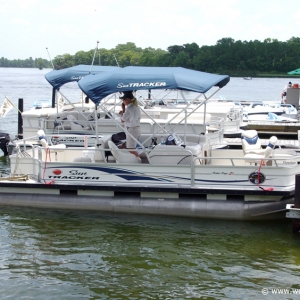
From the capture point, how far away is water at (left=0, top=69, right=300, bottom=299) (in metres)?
8.40

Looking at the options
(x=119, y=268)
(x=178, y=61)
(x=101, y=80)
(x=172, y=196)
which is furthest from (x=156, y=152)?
(x=178, y=61)

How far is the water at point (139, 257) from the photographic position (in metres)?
8.40

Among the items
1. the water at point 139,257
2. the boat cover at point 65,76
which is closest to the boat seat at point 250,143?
the water at point 139,257

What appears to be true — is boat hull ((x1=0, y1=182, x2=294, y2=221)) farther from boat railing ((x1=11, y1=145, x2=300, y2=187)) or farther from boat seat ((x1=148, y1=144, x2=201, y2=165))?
boat seat ((x1=148, y1=144, x2=201, y2=165))

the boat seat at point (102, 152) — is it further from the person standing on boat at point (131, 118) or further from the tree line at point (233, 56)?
the tree line at point (233, 56)

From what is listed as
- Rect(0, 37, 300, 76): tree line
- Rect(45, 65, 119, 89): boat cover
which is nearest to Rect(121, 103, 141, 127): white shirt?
Rect(45, 65, 119, 89): boat cover

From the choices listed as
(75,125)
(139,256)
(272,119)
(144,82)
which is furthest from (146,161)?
(272,119)

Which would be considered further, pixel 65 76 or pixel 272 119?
pixel 272 119

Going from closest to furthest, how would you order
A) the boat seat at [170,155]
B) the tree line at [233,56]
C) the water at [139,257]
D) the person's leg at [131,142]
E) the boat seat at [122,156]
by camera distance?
the water at [139,257], the boat seat at [170,155], the boat seat at [122,156], the person's leg at [131,142], the tree line at [233,56]

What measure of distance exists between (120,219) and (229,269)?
3013mm

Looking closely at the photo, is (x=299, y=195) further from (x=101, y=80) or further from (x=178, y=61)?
(x=178, y=61)

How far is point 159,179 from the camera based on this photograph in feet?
36.5

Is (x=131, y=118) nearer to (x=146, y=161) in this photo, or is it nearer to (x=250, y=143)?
(x=146, y=161)

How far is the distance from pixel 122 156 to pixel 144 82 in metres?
1.62
